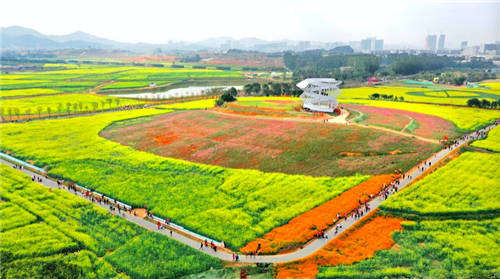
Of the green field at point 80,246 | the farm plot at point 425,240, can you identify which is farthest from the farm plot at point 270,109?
the green field at point 80,246

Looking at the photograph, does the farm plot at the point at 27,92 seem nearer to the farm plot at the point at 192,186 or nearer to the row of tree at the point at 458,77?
the farm plot at the point at 192,186

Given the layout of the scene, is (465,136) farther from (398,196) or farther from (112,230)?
(112,230)

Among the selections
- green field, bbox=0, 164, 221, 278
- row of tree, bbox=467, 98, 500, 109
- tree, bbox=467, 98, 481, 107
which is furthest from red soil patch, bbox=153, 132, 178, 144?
row of tree, bbox=467, 98, 500, 109

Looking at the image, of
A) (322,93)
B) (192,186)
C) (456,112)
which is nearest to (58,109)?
(192,186)

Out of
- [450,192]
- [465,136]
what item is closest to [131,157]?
[450,192]

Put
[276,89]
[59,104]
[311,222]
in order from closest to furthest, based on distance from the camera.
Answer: [311,222], [59,104], [276,89]

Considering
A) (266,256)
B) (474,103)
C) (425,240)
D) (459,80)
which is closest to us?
(266,256)

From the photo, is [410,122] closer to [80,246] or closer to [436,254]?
[436,254]
